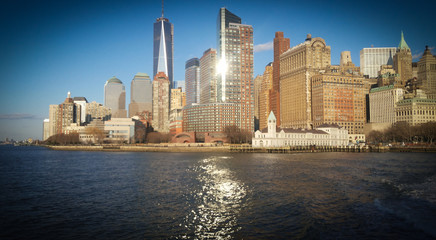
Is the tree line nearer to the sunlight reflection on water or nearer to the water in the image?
the water

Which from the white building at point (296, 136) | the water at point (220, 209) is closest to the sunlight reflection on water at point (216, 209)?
the water at point (220, 209)

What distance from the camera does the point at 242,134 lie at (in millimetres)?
192125

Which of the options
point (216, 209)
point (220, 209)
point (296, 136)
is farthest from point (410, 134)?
point (216, 209)

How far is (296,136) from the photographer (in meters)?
162

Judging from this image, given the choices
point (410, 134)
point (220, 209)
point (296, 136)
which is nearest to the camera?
point (220, 209)

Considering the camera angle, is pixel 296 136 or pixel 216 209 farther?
pixel 296 136

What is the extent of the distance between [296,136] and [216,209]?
447ft

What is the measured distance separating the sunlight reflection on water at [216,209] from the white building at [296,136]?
106m

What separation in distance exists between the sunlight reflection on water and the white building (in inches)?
4176

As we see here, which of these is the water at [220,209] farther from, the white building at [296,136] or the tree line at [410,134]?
the tree line at [410,134]

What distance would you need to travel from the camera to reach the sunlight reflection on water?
82.0ft

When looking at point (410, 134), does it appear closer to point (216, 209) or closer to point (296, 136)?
point (296, 136)

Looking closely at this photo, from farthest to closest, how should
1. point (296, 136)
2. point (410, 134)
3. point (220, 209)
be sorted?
1. point (410, 134)
2. point (296, 136)
3. point (220, 209)

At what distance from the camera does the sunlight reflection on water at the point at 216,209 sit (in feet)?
82.0
